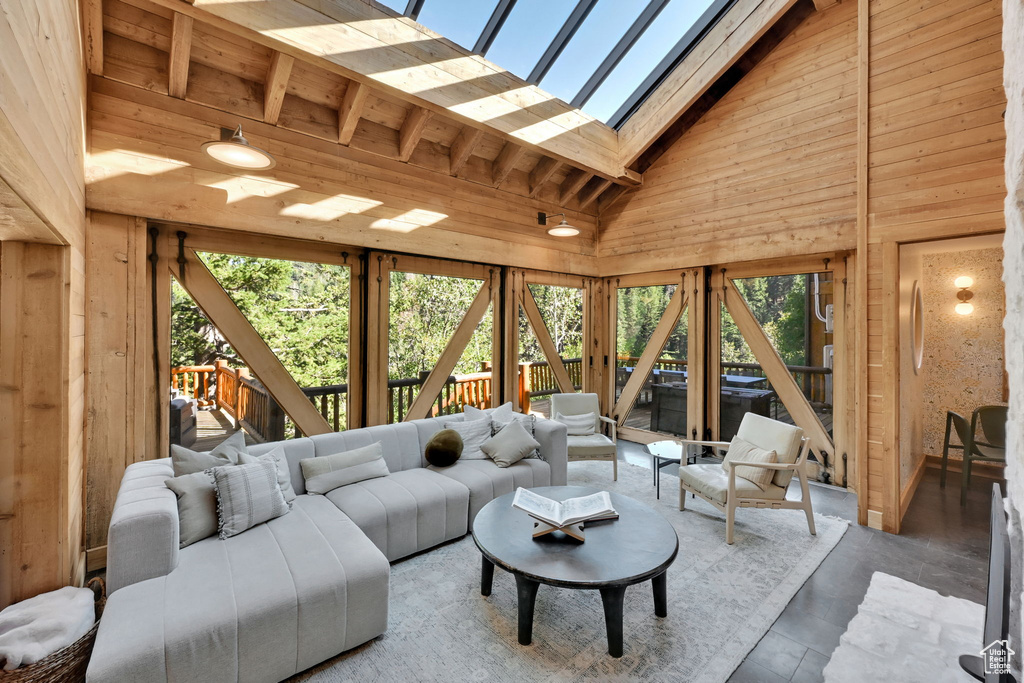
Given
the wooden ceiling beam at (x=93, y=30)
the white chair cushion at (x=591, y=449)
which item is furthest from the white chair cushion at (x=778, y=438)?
the wooden ceiling beam at (x=93, y=30)

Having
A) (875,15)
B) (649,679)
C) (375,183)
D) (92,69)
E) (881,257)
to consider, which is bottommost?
(649,679)

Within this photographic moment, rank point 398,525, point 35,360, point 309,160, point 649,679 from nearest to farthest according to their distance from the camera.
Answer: point 649,679 < point 35,360 < point 398,525 < point 309,160

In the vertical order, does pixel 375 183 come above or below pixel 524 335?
above

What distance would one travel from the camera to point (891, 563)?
295 cm

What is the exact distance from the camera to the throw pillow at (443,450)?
3.51m

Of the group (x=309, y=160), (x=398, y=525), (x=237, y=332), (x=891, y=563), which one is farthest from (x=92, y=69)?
(x=891, y=563)

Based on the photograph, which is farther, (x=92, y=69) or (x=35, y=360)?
(x=92, y=69)

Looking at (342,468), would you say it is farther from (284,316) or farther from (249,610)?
(284,316)

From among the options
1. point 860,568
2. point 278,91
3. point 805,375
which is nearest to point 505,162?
point 278,91

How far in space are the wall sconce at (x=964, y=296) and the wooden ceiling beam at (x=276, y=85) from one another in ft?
22.3

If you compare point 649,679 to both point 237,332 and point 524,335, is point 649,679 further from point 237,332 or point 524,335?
point 524,335

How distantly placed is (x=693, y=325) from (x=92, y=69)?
569 cm

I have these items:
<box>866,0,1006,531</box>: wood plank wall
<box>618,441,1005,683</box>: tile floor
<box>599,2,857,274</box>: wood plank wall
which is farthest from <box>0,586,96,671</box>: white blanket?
<box>599,2,857,274</box>: wood plank wall

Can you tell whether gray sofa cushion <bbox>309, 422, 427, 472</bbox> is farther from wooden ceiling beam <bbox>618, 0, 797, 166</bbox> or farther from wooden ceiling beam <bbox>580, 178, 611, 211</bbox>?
wooden ceiling beam <bbox>618, 0, 797, 166</bbox>
